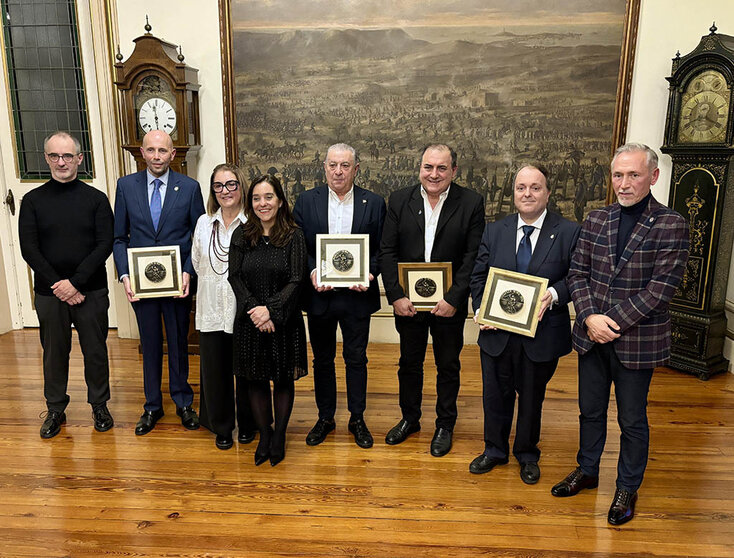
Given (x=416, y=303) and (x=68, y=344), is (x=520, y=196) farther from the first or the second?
(x=68, y=344)

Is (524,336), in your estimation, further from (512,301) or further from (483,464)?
(483,464)

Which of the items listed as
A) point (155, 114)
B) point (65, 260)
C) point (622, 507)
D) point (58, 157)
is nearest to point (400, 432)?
point (622, 507)

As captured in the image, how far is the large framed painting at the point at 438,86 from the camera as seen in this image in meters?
4.96

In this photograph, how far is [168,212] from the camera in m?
3.51

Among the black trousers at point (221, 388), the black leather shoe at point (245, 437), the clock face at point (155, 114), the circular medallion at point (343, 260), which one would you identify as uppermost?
the clock face at point (155, 114)

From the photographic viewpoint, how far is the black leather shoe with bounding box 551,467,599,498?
9.81 feet

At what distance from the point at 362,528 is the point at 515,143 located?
11.8ft

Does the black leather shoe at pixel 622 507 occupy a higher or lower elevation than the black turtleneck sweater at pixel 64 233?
lower

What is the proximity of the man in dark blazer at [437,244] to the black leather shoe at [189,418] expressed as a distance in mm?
1449

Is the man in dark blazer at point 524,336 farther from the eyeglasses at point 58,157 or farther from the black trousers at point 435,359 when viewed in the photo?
the eyeglasses at point 58,157

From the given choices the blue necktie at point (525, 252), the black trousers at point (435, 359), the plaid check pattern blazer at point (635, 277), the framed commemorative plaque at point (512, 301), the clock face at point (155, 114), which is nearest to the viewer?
the plaid check pattern blazer at point (635, 277)

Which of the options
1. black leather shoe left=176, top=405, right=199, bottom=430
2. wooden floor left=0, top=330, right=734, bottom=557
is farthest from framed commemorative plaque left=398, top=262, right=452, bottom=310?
black leather shoe left=176, top=405, right=199, bottom=430

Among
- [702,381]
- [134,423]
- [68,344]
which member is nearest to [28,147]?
[68,344]

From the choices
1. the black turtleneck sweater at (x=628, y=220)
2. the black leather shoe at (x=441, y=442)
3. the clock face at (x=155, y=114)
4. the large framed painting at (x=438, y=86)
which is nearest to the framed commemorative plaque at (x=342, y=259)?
the black leather shoe at (x=441, y=442)
